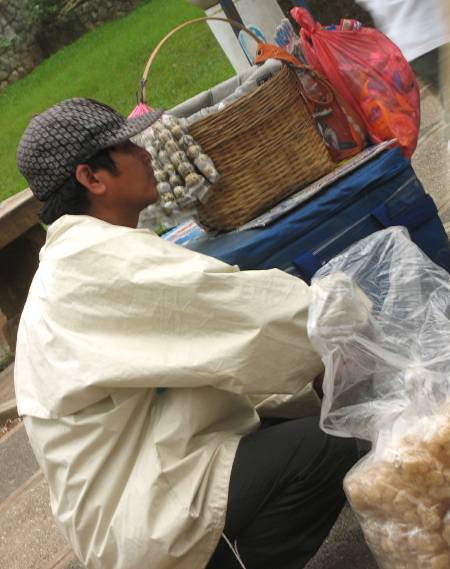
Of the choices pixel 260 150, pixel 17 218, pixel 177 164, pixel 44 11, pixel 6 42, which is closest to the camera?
pixel 177 164

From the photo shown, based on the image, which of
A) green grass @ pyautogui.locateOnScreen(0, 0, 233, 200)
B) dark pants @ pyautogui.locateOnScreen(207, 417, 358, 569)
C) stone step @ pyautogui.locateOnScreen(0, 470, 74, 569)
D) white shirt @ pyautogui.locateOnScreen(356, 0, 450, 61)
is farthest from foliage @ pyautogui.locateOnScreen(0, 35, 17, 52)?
dark pants @ pyautogui.locateOnScreen(207, 417, 358, 569)

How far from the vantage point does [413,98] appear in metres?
Answer: 3.19

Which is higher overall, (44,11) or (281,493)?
(281,493)

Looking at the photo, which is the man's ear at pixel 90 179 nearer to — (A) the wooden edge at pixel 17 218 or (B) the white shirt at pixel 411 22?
(B) the white shirt at pixel 411 22

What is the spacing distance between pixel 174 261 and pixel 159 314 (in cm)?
12

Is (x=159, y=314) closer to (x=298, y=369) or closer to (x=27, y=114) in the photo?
(x=298, y=369)

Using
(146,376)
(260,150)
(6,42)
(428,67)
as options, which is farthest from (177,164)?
(6,42)

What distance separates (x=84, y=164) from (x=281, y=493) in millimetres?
912

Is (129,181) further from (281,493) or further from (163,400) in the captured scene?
(281,493)

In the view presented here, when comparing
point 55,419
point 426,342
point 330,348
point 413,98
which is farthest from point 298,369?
point 413,98

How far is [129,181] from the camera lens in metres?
2.09

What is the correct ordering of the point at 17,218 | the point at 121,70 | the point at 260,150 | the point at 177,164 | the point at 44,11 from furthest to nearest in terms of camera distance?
the point at 44,11 < the point at 121,70 < the point at 17,218 < the point at 260,150 < the point at 177,164

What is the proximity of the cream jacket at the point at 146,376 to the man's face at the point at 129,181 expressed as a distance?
28cm

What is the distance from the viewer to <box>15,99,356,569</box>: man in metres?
1.71
